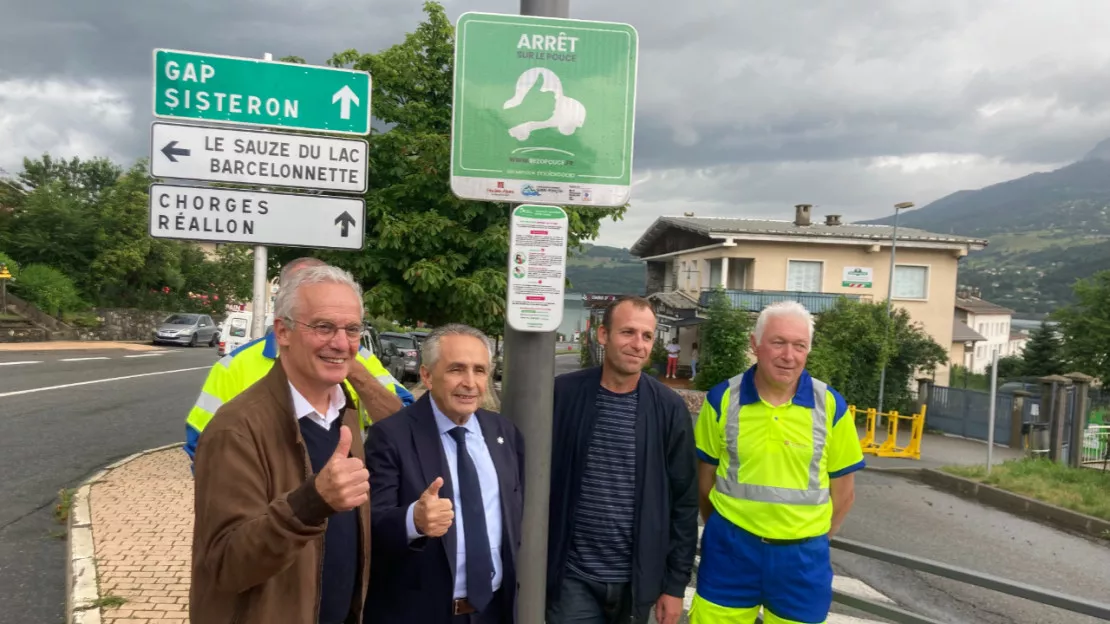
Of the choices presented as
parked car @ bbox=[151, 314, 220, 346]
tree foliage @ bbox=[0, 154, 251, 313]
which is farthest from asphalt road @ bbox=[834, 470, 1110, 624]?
parked car @ bbox=[151, 314, 220, 346]

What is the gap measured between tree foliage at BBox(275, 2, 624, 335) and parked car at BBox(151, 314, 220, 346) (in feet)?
87.3

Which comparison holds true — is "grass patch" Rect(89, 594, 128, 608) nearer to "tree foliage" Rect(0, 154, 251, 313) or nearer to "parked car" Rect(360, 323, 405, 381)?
"parked car" Rect(360, 323, 405, 381)

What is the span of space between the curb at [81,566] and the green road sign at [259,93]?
2830 mm

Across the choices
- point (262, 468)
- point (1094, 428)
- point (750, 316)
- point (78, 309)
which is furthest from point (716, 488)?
point (78, 309)

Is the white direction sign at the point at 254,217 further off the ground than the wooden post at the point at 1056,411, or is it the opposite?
the white direction sign at the point at 254,217

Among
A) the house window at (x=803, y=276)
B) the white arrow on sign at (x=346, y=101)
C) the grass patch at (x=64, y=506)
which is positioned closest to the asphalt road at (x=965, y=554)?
the white arrow on sign at (x=346, y=101)

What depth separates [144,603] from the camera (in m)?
4.32

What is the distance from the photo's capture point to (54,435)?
9.98 m

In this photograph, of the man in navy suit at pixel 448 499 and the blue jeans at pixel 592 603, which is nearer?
the man in navy suit at pixel 448 499

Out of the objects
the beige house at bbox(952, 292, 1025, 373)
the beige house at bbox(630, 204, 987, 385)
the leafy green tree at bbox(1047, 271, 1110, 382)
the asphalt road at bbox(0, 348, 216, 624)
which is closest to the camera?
the asphalt road at bbox(0, 348, 216, 624)

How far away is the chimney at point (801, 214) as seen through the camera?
35469 mm

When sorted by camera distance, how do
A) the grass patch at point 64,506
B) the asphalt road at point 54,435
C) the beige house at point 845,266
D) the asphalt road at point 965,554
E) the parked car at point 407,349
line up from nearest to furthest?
1. the asphalt road at point 54,435
2. the asphalt road at point 965,554
3. the grass patch at point 64,506
4. the parked car at point 407,349
5. the beige house at point 845,266

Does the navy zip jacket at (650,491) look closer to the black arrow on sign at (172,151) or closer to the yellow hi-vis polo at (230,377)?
the yellow hi-vis polo at (230,377)

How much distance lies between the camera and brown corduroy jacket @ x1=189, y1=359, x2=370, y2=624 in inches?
63.4
